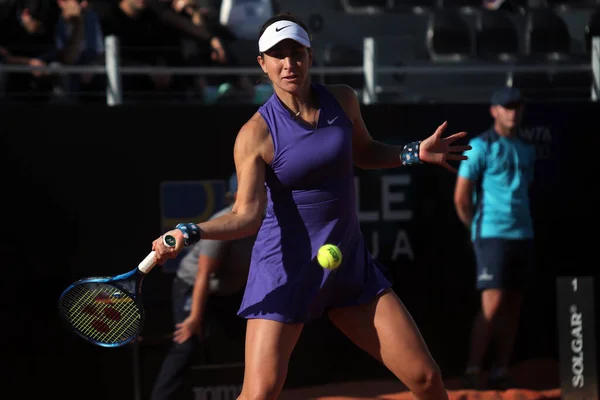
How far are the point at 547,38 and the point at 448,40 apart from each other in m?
1.08

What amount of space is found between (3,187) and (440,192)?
3.14 meters

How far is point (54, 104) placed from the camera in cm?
673

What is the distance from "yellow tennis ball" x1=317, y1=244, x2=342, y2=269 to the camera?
4203 millimetres

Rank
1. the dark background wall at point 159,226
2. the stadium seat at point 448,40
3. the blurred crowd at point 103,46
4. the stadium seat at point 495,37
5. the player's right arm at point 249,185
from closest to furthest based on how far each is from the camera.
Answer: the player's right arm at point 249,185
the dark background wall at point 159,226
the blurred crowd at point 103,46
the stadium seat at point 448,40
the stadium seat at point 495,37

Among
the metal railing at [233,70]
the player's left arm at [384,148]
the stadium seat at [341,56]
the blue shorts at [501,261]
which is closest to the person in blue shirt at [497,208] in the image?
the blue shorts at [501,261]

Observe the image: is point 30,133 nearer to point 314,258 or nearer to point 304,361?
point 304,361

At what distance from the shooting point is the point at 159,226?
6.95 metres

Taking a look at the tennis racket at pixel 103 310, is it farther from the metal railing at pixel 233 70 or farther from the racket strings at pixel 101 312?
the metal railing at pixel 233 70

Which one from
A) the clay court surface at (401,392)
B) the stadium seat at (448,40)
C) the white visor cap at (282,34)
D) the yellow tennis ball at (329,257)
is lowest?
the clay court surface at (401,392)

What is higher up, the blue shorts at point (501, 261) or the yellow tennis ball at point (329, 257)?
the yellow tennis ball at point (329, 257)

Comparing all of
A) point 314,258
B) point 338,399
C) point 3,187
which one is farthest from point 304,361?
point 314,258

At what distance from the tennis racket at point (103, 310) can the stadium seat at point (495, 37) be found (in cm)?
649

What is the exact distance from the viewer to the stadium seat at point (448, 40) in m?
9.84

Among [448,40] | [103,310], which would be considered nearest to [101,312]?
[103,310]
